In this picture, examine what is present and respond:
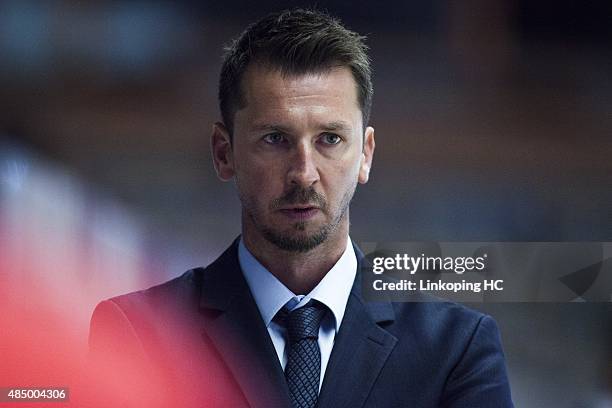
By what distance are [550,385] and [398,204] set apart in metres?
0.48

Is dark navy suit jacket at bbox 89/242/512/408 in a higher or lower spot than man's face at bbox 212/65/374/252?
lower

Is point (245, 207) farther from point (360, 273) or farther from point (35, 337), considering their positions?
point (35, 337)

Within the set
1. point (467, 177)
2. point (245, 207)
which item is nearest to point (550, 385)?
point (467, 177)

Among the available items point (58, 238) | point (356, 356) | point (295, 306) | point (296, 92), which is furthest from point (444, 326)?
point (58, 238)

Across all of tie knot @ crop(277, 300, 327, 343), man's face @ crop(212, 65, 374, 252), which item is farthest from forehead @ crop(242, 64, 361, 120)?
tie knot @ crop(277, 300, 327, 343)

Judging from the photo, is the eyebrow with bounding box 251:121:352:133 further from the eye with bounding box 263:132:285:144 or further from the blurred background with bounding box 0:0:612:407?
the blurred background with bounding box 0:0:612:407

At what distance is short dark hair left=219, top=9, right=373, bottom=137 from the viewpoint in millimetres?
1620

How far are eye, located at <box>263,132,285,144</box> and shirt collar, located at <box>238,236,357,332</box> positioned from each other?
224 millimetres

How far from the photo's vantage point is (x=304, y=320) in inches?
63.2

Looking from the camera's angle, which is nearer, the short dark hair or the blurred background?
the short dark hair

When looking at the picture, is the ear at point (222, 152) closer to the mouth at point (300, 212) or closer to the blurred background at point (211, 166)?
the blurred background at point (211, 166)

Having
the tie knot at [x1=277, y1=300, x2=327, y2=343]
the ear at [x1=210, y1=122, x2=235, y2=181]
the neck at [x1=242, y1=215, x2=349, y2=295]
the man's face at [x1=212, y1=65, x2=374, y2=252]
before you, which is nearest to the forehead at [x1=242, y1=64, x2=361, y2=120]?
the man's face at [x1=212, y1=65, x2=374, y2=252]

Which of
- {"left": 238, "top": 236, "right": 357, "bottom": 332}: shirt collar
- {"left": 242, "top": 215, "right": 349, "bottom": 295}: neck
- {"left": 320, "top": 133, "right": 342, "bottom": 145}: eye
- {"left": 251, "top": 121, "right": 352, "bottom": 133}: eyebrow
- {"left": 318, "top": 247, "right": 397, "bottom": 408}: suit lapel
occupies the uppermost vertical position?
{"left": 251, "top": 121, "right": 352, "bottom": 133}: eyebrow

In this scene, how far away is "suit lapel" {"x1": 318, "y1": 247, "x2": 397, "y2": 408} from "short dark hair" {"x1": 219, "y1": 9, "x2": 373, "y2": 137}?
1.25 feet
